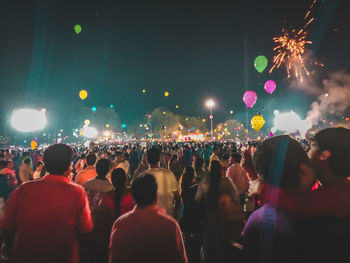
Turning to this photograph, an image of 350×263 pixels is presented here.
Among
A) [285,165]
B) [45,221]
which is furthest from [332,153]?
[45,221]

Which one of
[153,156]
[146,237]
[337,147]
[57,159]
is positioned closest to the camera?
[337,147]

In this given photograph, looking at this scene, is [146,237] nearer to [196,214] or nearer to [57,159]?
[57,159]

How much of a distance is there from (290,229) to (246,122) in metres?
99.7

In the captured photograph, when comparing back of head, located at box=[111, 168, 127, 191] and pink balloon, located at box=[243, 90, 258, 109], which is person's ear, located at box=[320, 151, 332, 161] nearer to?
back of head, located at box=[111, 168, 127, 191]

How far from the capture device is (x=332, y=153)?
179 centimetres

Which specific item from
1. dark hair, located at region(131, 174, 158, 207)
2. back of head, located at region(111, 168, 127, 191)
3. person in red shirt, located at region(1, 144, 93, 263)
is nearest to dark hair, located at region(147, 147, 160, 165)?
back of head, located at region(111, 168, 127, 191)

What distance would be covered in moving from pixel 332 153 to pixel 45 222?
2.78 m

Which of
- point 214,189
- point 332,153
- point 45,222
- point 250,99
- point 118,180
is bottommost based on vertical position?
point 45,222

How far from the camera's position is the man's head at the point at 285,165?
1.63 m

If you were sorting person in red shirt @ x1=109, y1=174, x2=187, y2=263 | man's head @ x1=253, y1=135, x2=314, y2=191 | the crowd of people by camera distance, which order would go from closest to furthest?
the crowd of people, man's head @ x1=253, y1=135, x2=314, y2=191, person in red shirt @ x1=109, y1=174, x2=187, y2=263

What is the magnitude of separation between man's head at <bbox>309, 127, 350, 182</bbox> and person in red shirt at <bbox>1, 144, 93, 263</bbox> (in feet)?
7.78

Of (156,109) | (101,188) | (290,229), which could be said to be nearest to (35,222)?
(101,188)

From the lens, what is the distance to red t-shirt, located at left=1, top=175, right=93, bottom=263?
7.66 ft

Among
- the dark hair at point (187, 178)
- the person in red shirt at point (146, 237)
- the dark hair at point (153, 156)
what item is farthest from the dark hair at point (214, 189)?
the person in red shirt at point (146, 237)
